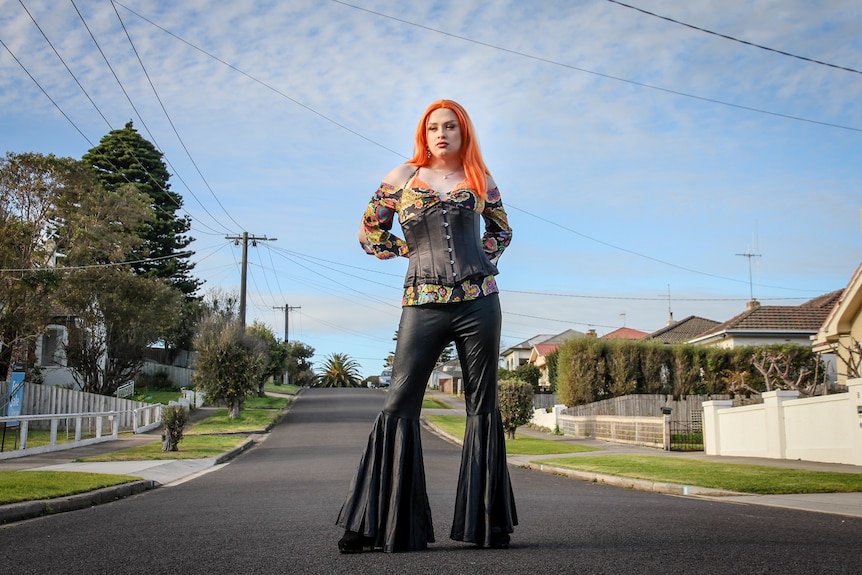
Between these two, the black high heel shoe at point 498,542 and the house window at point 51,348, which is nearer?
the black high heel shoe at point 498,542

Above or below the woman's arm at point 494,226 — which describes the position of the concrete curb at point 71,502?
below

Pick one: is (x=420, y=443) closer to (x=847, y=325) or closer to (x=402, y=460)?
(x=402, y=460)

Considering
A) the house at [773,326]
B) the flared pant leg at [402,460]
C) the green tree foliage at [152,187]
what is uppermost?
the green tree foliage at [152,187]

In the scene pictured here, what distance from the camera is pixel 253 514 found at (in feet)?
21.7

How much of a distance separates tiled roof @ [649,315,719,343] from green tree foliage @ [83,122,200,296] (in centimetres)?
3317

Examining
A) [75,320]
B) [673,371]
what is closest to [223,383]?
[75,320]

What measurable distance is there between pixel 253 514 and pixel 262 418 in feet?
93.0

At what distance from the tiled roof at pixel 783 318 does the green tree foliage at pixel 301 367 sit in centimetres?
4830

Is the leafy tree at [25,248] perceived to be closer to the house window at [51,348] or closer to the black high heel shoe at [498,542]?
the house window at [51,348]

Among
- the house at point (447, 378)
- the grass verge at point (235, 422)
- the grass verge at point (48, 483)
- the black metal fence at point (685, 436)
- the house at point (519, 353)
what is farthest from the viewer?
the house at point (519, 353)

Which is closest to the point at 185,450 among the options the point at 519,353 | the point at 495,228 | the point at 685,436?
the point at 685,436

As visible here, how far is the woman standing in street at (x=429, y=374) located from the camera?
171 inches

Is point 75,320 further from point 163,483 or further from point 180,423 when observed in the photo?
point 163,483

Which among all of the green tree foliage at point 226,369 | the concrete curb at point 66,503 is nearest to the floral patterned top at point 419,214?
the concrete curb at point 66,503
